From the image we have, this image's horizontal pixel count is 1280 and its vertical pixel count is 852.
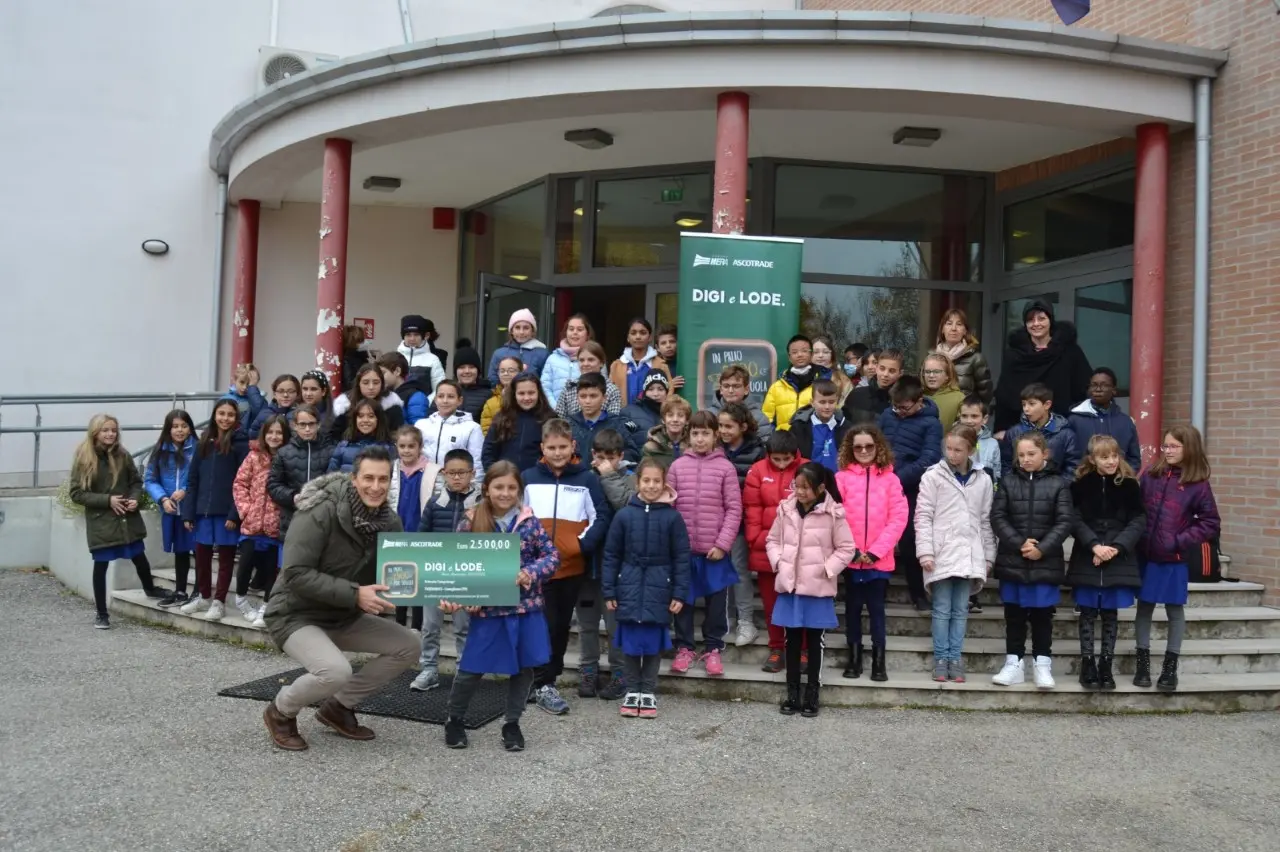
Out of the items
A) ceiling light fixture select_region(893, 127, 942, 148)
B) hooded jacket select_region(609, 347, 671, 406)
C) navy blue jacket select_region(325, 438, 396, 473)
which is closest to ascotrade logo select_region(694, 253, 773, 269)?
hooded jacket select_region(609, 347, 671, 406)

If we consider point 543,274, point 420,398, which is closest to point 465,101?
point 420,398

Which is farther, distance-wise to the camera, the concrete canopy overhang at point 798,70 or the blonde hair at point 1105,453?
the concrete canopy overhang at point 798,70

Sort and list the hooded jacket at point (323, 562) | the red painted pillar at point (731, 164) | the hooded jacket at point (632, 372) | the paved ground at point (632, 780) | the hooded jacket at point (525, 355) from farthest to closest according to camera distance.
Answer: the hooded jacket at point (525, 355)
the red painted pillar at point (731, 164)
the hooded jacket at point (632, 372)
the hooded jacket at point (323, 562)
the paved ground at point (632, 780)

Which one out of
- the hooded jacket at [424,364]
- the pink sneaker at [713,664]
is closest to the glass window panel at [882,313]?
the hooded jacket at [424,364]

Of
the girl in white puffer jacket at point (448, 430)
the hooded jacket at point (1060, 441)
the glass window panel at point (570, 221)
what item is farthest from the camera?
the glass window panel at point (570, 221)

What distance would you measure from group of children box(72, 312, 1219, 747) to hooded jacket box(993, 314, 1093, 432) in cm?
52

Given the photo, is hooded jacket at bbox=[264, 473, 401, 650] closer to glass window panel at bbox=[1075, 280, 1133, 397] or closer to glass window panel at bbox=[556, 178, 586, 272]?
glass window panel at bbox=[556, 178, 586, 272]

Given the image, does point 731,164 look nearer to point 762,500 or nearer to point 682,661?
point 762,500

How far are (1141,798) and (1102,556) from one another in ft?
5.55

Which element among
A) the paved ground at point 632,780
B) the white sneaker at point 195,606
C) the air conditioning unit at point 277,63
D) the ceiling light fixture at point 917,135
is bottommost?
the paved ground at point 632,780

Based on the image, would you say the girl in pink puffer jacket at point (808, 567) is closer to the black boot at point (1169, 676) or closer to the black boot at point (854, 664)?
the black boot at point (854, 664)

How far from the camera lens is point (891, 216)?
1110cm

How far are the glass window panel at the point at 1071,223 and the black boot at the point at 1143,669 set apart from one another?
481 cm

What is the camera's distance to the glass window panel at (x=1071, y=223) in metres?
9.62
